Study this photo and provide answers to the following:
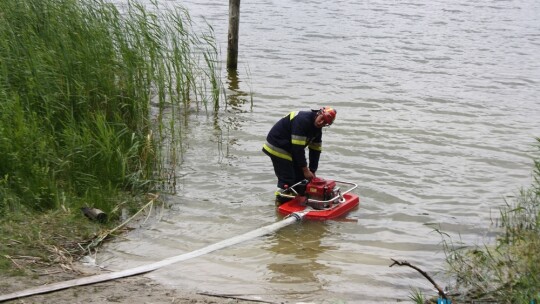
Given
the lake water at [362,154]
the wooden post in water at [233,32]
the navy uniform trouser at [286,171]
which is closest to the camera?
the lake water at [362,154]

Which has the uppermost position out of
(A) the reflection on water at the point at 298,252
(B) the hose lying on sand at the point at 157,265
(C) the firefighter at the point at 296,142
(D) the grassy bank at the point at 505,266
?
(C) the firefighter at the point at 296,142

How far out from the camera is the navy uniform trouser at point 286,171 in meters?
8.91

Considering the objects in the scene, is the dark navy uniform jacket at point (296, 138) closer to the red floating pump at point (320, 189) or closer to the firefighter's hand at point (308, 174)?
the firefighter's hand at point (308, 174)

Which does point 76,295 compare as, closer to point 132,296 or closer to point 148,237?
point 132,296

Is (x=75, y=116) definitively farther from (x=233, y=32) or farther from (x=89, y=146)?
(x=233, y=32)

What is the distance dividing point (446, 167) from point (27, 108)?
19.1 feet

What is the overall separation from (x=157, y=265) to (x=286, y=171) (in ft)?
8.14

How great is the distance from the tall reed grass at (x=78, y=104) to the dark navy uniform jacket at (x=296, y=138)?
4.90ft

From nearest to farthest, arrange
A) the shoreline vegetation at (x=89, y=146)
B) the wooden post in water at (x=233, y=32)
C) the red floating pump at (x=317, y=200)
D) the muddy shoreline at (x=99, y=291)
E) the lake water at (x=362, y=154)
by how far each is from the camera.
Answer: the muddy shoreline at (x=99, y=291) < the shoreline vegetation at (x=89, y=146) < the lake water at (x=362, y=154) < the red floating pump at (x=317, y=200) < the wooden post in water at (x=233, y=32)

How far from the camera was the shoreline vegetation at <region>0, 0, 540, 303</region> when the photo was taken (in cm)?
658

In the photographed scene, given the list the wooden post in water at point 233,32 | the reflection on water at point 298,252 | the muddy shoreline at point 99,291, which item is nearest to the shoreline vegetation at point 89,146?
the muddy shoreline at point 99,291

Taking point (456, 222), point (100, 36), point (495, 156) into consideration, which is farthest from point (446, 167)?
point (100, 36)

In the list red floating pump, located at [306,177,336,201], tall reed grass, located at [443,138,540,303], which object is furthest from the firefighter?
tall reed grass, located at [443,138,540,303]

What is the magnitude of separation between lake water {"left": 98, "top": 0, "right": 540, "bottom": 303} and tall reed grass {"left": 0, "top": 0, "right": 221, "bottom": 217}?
0.69 meters
